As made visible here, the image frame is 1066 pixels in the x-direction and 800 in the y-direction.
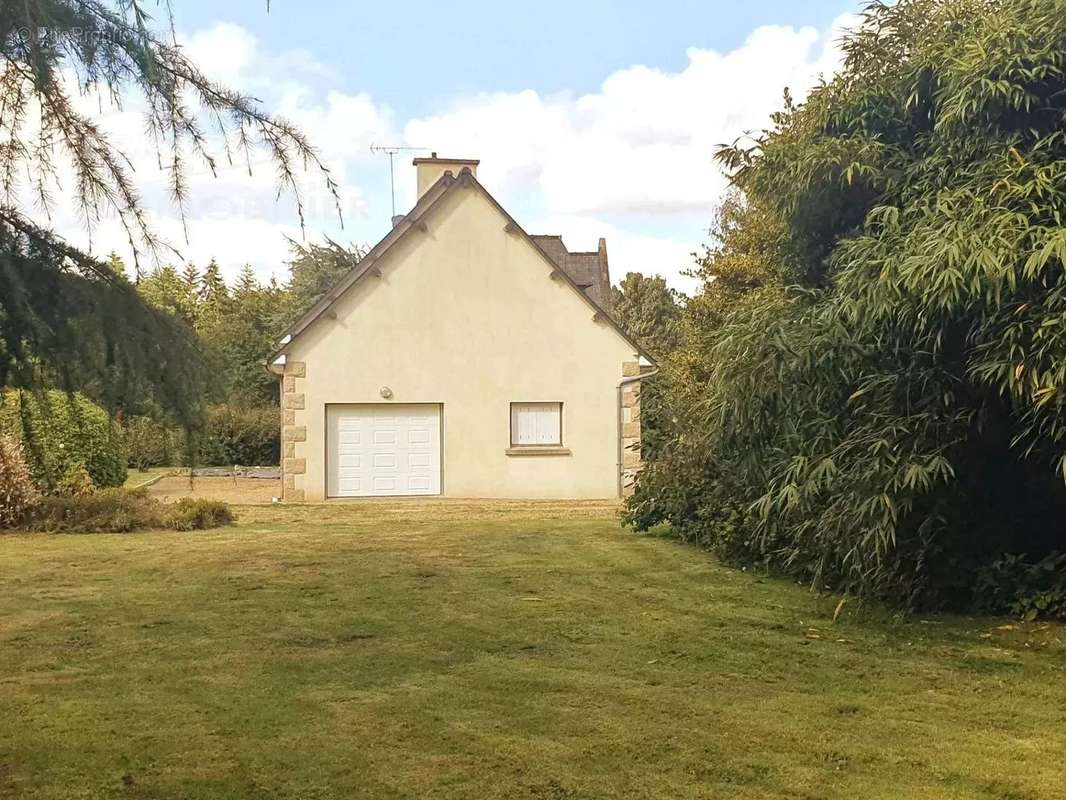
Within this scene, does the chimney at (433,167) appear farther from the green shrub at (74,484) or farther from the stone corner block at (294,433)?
the green shrub at (74,484)

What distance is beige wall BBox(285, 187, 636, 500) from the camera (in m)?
18.3

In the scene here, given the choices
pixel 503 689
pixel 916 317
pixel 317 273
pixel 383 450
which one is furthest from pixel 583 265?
pixel 503 689

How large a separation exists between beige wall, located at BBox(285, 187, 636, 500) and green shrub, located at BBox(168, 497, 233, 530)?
13.4 ft

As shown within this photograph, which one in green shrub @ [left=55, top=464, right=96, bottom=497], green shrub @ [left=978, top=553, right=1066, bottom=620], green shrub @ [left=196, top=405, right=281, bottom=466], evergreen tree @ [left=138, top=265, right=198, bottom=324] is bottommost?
green shrub @ [left=978, top=553, right=1066, bottom=620]

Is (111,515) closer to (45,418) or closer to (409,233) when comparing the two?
(409,233)

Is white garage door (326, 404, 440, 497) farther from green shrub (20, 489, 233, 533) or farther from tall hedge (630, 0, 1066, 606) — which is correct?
tall hedge (630, 0, 1066, 606)

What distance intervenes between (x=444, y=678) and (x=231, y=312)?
106 feet

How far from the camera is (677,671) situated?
19.6 feet

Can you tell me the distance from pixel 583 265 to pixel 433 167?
5316mm

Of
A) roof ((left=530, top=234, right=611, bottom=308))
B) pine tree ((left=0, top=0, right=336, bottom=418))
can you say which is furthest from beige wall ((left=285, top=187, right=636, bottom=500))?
pine tree ((left=0, top=0, right=336, bottom=418))

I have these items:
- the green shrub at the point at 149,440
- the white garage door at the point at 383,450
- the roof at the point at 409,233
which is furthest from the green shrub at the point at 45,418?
the white garage door at the point at 383,450

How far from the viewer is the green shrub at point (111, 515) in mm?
13211

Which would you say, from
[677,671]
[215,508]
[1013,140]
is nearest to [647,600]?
[677,671]

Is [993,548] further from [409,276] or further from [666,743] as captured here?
[409,276]
